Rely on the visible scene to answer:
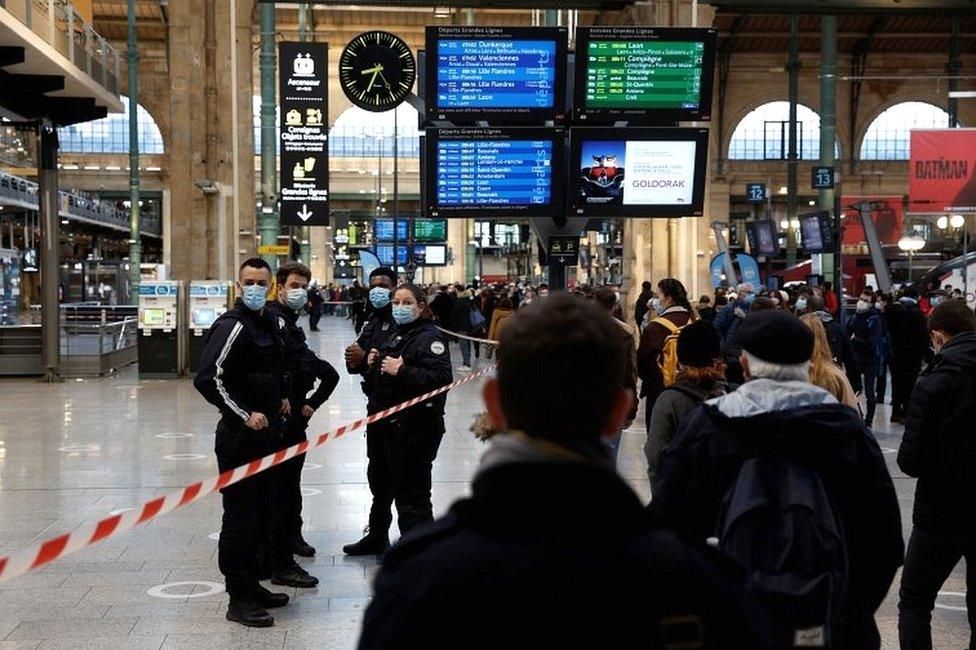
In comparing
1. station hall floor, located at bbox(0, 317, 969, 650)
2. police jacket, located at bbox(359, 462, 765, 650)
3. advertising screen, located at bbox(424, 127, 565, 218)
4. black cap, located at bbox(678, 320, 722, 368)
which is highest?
advertising screen, located at bbox(424, 127, 565, 218)

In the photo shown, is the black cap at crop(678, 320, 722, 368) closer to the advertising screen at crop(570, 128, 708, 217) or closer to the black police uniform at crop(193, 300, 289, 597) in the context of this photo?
the black police uniform at crop(193, 300, 289, 597)

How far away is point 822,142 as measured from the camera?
31.1 metres

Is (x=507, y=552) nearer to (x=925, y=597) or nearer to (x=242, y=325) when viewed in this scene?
(x=925, y=597)

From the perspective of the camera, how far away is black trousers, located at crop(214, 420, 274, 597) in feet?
22.0

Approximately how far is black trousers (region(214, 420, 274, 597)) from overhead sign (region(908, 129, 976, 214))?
1004 inches

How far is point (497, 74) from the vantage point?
10.9 meters

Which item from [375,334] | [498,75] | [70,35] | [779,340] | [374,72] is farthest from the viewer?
[70,35]

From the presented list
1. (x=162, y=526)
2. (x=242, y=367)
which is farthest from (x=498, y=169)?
(x=242, y=367)

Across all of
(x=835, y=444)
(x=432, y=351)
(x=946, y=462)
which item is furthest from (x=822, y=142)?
(x=835, y=444)

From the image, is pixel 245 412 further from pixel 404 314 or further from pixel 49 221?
pixel 49 221

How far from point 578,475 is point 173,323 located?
22688 mm

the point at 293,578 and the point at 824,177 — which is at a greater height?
the point at 824,177

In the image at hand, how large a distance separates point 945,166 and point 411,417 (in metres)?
24.7

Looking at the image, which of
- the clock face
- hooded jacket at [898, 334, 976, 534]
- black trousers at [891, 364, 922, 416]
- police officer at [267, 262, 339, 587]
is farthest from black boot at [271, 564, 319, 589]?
black trousers at [891, 364, 922, 416]
